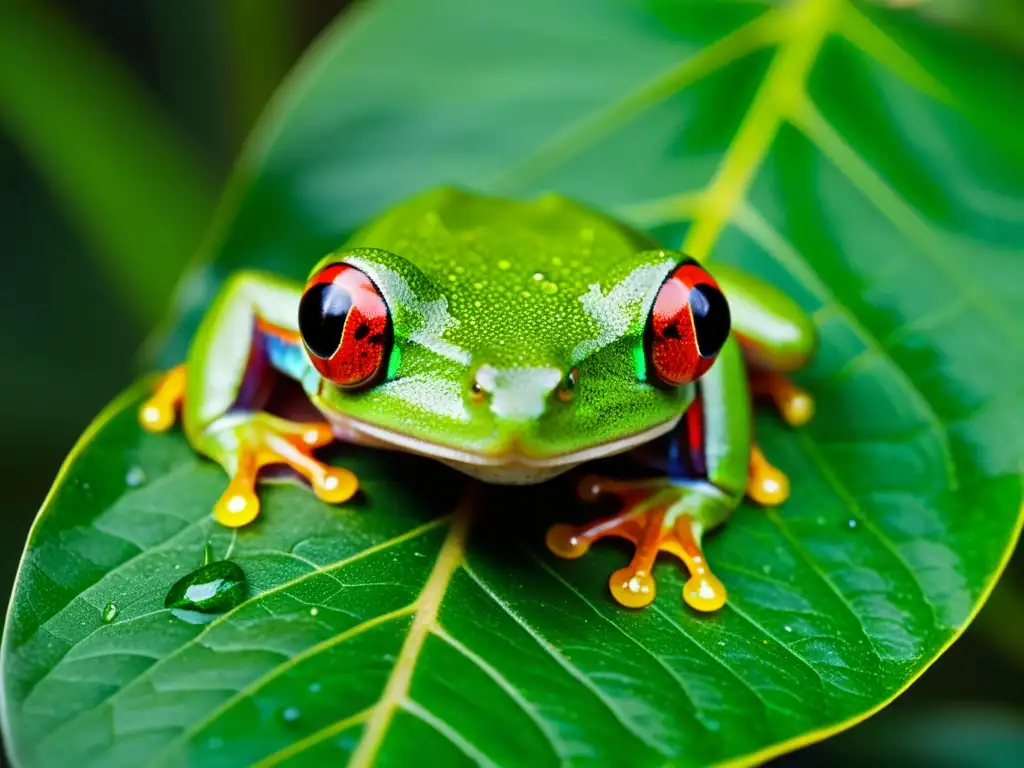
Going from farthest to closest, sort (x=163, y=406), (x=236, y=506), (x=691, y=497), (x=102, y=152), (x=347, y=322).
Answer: (x=102, y=152) < (x=163, y=406) < (x=691, y=497) < (x=236, y=506) < (x=347, y=322)

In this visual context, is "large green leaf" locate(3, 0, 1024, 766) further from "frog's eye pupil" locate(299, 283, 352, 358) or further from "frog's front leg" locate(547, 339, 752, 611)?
"frog's eye pupil" locate(299, 283, 352, 358)

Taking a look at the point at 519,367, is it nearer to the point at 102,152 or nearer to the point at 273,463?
the point at 273,463

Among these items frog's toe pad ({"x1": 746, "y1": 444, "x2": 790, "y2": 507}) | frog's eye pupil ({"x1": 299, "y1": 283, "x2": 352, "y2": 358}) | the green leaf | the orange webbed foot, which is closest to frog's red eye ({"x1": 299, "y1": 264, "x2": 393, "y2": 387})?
frog's eye pupil ({"x1": 299, "y1": 283, "x2": 352, "y2": 358})

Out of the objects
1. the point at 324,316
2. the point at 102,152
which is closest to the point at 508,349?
the point at 324,316

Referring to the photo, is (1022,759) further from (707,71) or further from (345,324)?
(345,324)

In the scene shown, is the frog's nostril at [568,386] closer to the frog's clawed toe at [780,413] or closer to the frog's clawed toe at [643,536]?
the frog's clawed toe at [643,536]

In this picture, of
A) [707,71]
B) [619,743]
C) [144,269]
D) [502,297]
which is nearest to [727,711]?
[619,743]
